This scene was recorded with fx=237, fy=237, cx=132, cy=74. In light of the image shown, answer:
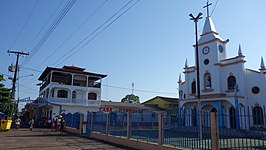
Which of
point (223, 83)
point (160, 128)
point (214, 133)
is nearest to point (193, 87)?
point (223, 83)

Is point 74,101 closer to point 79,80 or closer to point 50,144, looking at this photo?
point 79,80

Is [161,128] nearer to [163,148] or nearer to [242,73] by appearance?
[163,148]

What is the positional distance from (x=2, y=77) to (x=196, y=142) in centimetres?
3151

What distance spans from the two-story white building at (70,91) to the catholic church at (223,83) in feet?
47.2

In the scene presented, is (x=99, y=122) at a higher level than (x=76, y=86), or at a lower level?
lower

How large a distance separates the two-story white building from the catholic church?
14.4 m

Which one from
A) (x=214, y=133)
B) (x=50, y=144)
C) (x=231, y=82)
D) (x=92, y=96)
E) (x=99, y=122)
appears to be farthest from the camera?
(x=92, y=96)

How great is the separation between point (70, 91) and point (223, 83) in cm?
2156

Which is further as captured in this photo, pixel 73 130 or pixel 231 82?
pixel 231 82

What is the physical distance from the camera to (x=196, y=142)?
8.99 metres

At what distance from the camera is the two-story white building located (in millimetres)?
33378

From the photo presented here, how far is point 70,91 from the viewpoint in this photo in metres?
35.5

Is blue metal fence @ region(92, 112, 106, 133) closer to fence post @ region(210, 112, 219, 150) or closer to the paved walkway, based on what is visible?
the paved walkway

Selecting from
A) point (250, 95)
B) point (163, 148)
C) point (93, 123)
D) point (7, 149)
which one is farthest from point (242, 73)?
point (7, 149)
